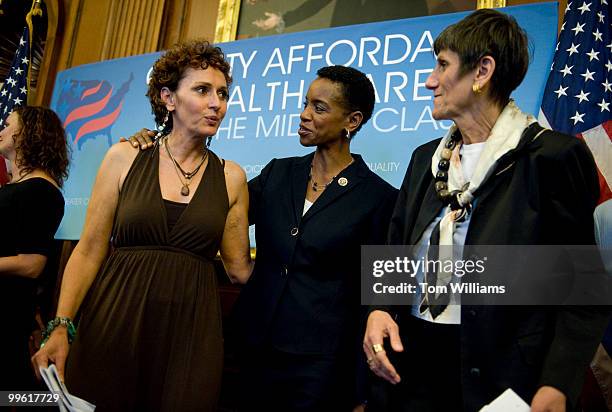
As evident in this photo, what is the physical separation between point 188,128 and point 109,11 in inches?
142

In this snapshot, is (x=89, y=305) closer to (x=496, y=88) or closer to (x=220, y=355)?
(x=220, y=355)

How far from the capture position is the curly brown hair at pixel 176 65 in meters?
2.24

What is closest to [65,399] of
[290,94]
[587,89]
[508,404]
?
[508,404]

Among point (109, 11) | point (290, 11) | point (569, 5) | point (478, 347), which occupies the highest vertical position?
point (109, 11)

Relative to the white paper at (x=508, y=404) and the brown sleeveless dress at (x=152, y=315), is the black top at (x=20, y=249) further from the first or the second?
the white paper at (x=508, y=404)

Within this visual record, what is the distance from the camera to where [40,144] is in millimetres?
3109

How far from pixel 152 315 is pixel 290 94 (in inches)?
85.1

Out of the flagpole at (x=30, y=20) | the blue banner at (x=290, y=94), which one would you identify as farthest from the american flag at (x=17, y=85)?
the blue banner at (x=290, y=94)

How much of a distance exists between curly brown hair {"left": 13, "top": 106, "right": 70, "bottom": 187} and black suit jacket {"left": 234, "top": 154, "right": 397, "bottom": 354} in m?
1.37

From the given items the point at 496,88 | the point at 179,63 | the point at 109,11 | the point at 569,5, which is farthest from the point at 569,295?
the point at 109,11

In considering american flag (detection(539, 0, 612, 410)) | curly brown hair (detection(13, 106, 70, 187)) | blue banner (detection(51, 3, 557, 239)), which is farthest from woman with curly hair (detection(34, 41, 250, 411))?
american flag (detection(539, 0, 612, 410))

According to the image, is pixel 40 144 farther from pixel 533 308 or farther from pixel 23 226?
pixel 533 308

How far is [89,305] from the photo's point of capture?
1.93m

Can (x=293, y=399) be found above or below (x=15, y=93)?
below
